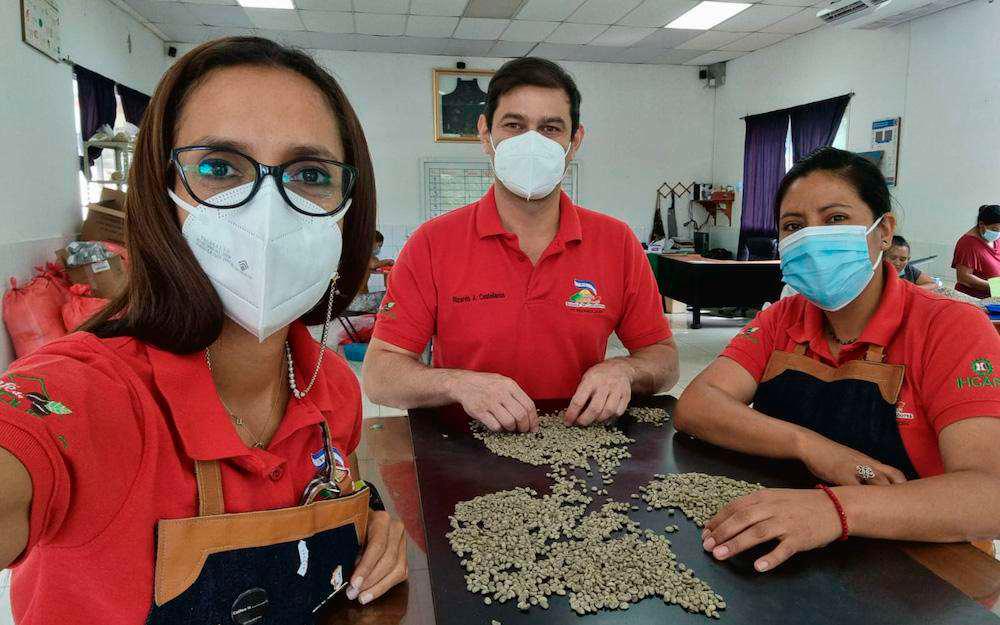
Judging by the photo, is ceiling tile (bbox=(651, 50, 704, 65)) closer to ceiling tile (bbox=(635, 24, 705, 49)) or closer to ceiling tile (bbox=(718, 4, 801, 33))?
ceiling tile (bbox=(635, 24, 705, 49))

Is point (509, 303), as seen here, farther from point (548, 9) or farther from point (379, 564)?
point (548, 9)

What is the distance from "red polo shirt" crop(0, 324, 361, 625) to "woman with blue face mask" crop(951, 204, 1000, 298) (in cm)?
625

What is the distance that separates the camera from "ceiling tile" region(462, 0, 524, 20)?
6.33m

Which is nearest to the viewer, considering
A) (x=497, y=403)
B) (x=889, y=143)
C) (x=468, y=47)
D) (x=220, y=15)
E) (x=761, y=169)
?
(x=497, y=403)

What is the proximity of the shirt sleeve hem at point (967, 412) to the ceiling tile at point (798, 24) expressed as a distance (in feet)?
22.5

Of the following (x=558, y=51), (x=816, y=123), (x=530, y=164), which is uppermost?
(x=558, y=51)

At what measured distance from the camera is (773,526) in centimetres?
94

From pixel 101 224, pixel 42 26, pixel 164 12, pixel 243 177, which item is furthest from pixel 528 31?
pixel 243 177

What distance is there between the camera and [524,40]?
7855 millimetres

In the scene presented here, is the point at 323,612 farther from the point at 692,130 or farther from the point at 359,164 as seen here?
the point at 692,130

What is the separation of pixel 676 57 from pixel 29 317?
329 inches

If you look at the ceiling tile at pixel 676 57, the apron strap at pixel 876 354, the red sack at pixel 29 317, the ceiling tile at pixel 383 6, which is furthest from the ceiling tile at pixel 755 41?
the red sack at pixel 29 317

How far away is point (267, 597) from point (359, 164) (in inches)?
27.0

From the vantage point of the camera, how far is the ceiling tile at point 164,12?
6.41 m
